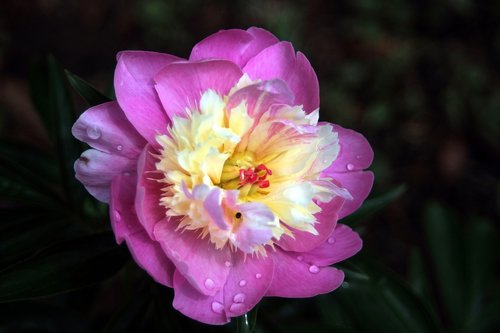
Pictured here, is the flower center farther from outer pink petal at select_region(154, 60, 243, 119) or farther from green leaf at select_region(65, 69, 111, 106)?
green leaf at select_region(65, 69, 111, 106)

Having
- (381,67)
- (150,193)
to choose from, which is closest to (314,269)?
(150,193)

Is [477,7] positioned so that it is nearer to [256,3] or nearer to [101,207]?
[256,3]

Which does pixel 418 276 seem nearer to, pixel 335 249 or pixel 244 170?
pixel 335 249

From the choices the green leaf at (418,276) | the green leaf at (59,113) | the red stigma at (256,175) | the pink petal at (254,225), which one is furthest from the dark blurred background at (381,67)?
the pink petal at (254,225)

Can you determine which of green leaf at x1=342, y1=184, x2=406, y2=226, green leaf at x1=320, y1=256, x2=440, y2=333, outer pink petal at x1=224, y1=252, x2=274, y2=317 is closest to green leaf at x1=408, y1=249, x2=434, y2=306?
green leaf at x1=320, y1=256, x2=440, y2=333

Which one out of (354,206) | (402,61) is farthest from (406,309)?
(402,61)
